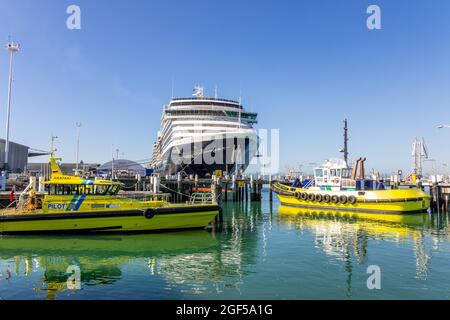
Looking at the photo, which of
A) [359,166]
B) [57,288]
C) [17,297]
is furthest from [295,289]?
[359,166]

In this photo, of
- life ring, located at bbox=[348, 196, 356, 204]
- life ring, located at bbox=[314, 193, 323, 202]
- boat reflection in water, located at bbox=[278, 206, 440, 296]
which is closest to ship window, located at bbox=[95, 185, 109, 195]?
boat reflection in water, located at bbox=[278, 206, 440, 296]

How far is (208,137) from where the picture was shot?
151 ft

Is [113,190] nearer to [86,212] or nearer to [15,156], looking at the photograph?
[86,212]

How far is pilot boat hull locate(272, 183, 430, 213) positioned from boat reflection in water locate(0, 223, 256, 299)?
728 inches

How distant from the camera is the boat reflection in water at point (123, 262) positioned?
408 inches

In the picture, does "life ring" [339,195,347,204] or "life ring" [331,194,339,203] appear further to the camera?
"life ring" [331,194,339,203]

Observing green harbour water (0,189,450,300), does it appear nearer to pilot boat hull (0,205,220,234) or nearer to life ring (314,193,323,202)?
pilot boat hull (0,205,220,234)

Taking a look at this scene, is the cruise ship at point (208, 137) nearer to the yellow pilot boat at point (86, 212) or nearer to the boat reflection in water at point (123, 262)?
the yellow pilot boat at point (86, 212)

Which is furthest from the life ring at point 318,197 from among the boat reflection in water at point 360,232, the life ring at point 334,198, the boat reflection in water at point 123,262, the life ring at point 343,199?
the boat reflection in water at point 123,262

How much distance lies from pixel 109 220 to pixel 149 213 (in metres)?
2.40

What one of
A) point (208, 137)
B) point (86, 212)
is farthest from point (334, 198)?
point (86, 212)

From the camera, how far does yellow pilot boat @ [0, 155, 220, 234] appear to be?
18391mm

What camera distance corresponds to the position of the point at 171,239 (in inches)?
714
